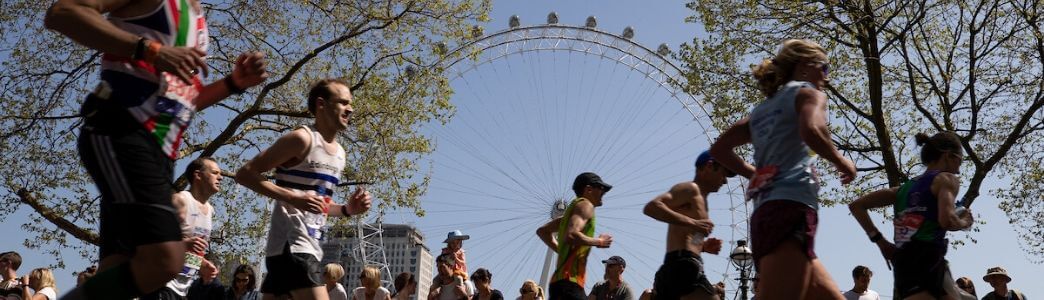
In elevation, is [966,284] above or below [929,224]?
above

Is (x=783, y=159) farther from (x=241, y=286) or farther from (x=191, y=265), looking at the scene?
(x=241, y=286)

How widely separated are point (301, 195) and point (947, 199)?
145 inches

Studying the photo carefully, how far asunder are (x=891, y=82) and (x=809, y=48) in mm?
17339

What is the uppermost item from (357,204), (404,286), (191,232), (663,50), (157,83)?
(663,50)

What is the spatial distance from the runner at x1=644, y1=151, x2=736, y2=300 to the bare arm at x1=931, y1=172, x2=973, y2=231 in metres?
1.29

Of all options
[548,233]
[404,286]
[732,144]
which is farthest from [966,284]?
[732,144]

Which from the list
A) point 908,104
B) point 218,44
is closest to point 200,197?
point 218,44

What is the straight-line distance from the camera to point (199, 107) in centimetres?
413

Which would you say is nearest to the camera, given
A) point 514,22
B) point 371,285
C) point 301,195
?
point 301,195

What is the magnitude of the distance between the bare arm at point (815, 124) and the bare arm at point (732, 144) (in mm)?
528

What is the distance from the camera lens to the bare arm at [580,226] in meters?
7.65

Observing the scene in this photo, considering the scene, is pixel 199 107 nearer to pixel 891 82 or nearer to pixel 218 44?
pixel 218 44

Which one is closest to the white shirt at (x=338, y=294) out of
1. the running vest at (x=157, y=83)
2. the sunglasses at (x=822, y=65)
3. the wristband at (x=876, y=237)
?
the wristband at (x=876, y=237)

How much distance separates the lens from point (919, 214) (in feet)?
20.5
